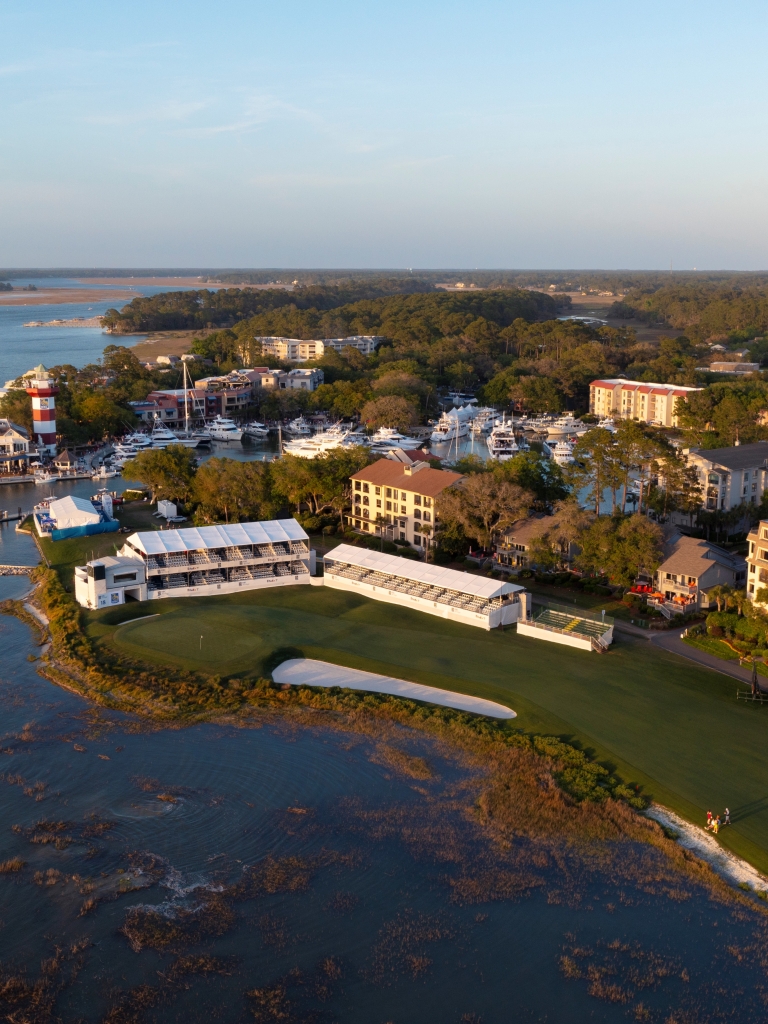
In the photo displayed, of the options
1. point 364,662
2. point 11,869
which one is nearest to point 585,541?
point 364,662

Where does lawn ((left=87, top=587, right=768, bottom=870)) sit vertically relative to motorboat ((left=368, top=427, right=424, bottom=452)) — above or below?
below

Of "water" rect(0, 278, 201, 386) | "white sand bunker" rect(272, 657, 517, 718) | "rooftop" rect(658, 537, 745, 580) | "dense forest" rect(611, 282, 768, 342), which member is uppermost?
"dense forest" rect(611, 282, 768, 342)

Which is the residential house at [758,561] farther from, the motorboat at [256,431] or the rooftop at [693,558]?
the motorboat at [256,431]

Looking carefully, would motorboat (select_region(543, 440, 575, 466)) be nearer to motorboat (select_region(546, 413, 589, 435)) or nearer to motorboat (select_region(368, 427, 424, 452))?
motorboat (select_region(546, 413, 589, 435))

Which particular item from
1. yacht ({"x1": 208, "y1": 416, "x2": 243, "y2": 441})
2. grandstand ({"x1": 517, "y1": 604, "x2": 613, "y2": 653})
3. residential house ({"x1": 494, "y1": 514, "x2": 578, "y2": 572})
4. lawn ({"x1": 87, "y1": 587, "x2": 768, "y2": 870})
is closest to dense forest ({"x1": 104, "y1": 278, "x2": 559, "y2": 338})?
yacht ({"x1": 208, "y1": 416, "x2": 243, "y2": 441})

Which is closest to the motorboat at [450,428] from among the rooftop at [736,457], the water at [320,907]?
the rooftop at [736,457]

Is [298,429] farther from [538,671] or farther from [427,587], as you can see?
[538,671]

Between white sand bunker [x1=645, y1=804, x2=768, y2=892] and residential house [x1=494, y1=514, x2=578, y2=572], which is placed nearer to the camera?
white sand bunker [x1=645, y1=804, x2=768, y2=892]
